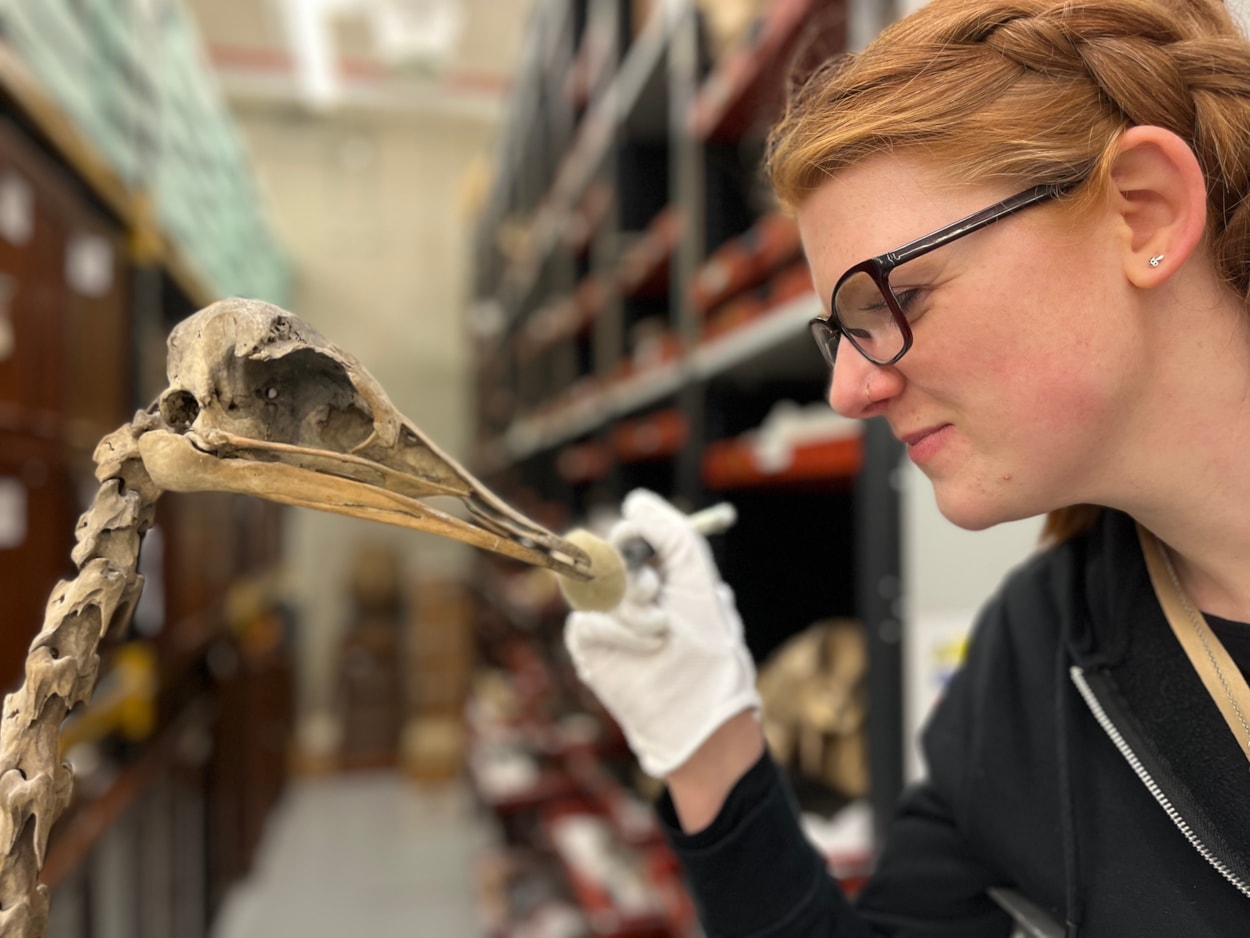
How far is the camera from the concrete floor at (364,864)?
3650 millimetres

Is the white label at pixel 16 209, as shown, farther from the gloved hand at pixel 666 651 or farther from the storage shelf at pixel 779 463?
the storage shelf at pixel 779 463

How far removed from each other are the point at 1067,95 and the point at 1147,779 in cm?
48

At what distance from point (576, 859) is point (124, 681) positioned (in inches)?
56.0

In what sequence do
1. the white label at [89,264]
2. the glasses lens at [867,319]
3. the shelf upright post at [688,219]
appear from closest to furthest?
the glasses lens at [867,319] < the white label at [89,264] < the shelf upright post at [688,219]

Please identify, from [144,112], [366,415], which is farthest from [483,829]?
[366,415]

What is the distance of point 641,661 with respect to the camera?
3.06 feet

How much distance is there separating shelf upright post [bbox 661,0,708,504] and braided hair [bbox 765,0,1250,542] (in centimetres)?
135

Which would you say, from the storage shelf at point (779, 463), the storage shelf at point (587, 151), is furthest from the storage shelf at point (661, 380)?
the storage shelf at point (587, 151)

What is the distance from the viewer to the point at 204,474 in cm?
56

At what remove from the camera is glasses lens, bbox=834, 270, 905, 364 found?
2.04ft

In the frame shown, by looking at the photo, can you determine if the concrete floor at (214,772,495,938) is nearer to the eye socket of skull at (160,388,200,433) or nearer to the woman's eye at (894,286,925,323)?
the eye socket of skull at (160,388,200,433)

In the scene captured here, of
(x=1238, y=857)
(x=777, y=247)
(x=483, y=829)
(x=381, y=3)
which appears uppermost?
(x=381, y=3)

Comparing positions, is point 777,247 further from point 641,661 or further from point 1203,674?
point 1203,674

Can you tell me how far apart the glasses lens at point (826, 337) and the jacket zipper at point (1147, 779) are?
12.6 inches
